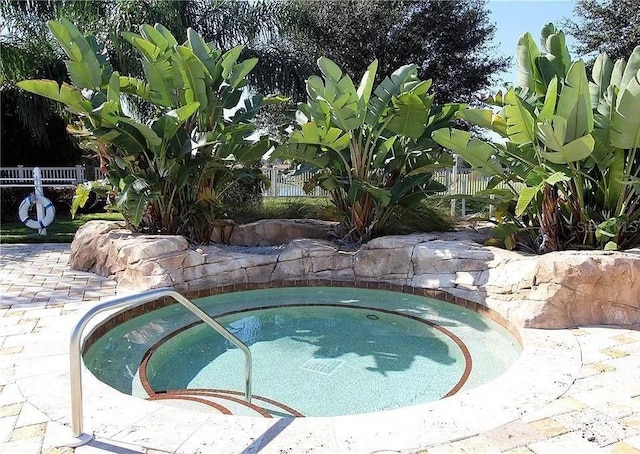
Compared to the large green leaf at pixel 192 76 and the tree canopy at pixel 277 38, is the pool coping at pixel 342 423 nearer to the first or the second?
the large green leaf at pixel 192 76

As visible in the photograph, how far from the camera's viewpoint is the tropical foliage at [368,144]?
664cm

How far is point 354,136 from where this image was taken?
23.8 ft

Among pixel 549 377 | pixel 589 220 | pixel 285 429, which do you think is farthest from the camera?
pixel 589 220

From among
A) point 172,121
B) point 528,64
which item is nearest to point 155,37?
point 172,121

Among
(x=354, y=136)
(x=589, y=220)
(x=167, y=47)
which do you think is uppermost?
(x=167, y=47)

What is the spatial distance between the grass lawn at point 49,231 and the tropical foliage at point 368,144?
177 inches

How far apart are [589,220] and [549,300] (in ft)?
4.66

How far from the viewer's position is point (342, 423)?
2.79 m

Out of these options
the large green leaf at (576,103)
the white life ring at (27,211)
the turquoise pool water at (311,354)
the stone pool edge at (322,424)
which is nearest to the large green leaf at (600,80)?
the large green leaf at (576,103)

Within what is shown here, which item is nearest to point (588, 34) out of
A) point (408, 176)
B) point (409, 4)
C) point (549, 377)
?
point (409, 4)

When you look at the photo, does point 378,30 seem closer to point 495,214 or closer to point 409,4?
point 409,4

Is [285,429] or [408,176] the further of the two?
[408,176]

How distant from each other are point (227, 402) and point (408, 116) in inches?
183

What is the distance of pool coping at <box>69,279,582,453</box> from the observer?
2602 millimetres
